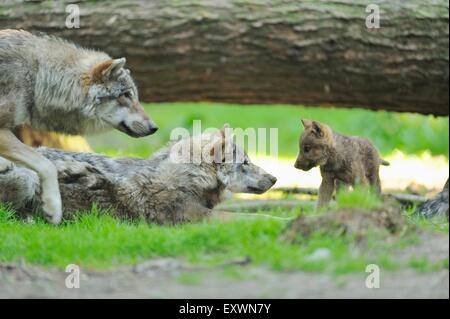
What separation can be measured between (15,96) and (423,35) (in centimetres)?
498

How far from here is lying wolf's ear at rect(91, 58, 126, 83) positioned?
27.7 feet

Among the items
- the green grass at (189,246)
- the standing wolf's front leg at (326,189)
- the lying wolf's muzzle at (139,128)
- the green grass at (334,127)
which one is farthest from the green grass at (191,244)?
the green grass at (334,127)

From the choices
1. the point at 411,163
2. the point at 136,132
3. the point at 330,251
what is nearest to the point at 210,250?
the point at 330,251

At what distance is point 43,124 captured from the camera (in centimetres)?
861

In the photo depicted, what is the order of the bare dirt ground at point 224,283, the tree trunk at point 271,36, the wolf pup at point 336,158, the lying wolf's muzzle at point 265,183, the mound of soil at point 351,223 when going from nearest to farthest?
the bare dirt ground at point 224,283
the mound of soil at point 351,223
the wolf pup at point 336,158
the lying wolf's muzzle at point 265,183
the tree trunk at point 271,36

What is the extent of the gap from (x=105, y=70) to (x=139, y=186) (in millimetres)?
1144

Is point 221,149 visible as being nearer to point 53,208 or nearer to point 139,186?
point 139,186

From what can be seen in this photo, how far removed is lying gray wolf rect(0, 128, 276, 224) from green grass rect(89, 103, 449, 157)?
349cm

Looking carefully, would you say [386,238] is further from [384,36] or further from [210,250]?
[384,36]

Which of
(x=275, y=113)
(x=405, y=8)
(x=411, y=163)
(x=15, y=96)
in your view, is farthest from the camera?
(x=275, y=113)

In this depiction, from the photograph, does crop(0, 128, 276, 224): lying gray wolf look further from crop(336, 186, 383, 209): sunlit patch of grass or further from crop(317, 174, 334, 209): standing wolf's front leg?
crop(336, 186, 383, 209): sunlit patch of grass

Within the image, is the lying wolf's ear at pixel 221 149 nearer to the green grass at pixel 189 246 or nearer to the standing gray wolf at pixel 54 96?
the standing gray wolf at pixel 54 96

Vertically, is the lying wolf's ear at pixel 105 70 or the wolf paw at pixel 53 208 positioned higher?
the lying wolf's ear at pixel 105 70

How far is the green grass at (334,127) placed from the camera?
15266 mm
